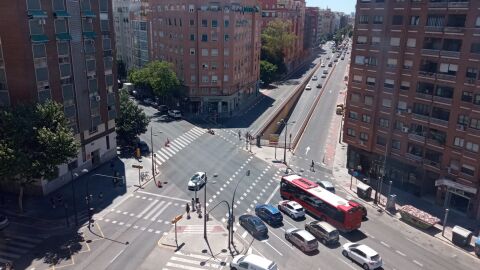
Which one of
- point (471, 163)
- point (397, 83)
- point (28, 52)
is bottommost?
point (471, 163)

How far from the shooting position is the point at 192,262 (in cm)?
4203

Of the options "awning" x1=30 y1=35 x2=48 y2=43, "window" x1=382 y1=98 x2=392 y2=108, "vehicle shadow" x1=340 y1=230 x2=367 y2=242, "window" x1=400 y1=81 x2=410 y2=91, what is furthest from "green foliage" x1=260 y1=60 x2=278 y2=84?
"vehicle shadow" x1=340 y1=230 x2=367 y2=242

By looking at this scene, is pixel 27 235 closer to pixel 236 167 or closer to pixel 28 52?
pixel 28 52

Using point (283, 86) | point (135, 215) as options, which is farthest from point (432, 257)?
point (283, 86)

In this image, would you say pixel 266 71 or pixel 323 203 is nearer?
pixel 323 203

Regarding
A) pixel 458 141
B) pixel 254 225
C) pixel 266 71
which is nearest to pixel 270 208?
pixel 254 225

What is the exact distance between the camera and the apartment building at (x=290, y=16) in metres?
163

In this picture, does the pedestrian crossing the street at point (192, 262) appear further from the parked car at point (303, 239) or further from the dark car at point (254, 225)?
the parked car at point (303, 239)

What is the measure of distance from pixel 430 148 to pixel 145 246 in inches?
1590

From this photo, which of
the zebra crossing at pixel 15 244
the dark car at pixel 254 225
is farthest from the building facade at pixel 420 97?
the zebra crossing at pixel 15 244

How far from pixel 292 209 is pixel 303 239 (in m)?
7.97

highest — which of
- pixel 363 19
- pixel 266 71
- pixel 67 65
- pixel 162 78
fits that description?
pixel 363 19

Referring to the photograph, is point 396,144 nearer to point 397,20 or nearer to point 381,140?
point 381,140

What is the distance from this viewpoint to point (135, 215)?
169 feet
